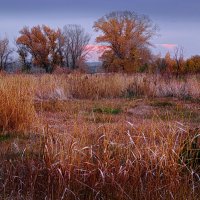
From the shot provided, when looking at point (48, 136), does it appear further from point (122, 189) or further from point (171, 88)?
point (171, 88)

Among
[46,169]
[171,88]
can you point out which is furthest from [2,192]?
[171,88]

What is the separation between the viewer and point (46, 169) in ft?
13.9

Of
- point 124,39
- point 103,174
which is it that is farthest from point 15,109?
point 124,39

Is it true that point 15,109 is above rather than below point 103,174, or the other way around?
above

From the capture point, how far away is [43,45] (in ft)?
163

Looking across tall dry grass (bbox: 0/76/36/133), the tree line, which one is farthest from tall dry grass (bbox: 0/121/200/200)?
the tree line

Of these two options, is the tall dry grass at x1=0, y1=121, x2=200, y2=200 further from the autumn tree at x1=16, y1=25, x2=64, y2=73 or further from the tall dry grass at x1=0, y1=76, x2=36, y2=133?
the autumn tree at x1=16, y1=25, x2=64, y2=73

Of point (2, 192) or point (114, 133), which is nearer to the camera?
point (2, 192)

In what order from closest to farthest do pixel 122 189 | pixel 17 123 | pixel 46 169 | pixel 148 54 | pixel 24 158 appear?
pixel 122 189, pixel 46 169, pixel 24 158, pixel 17 123, pixel 148 54

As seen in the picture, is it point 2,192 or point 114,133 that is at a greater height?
point 114,133

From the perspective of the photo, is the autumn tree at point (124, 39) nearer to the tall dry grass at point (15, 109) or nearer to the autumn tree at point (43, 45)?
the autumn tree at point (43, 45)

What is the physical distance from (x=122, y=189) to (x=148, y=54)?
45264mm

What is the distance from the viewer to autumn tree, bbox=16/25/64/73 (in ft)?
156

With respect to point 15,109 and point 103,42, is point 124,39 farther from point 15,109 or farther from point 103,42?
point 15,109
